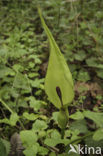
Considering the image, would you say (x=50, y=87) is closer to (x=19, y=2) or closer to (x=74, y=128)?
(x=74, y=128)

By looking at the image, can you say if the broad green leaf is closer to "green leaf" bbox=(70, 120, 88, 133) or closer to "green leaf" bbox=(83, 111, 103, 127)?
"green leaf" bbox=(83, 111, 103, 127)

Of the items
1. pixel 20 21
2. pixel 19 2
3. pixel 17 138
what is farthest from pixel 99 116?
pixel 19 2

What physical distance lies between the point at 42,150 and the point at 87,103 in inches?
19.5

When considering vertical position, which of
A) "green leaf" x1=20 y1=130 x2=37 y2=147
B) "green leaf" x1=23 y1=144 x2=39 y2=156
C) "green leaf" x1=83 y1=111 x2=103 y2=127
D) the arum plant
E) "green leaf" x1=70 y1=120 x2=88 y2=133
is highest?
the arum plant

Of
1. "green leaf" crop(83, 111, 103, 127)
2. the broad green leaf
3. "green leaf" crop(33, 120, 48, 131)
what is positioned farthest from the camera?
"green leaf" crop(33, 120, 48, 131)

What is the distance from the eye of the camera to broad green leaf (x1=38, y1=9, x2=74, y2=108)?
1.42ft

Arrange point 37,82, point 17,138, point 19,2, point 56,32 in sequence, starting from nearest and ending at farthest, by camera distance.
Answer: point 17,138
point 37,82
point 56,32
point 19,2

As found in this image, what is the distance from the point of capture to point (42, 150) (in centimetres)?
72

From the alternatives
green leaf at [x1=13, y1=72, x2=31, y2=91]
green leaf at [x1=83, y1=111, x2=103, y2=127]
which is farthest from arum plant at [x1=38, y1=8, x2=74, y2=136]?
green leaf at [x1=13, y1=72, x2=31, y2=91]

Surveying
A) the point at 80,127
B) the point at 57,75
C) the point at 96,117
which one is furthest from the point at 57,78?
the point at 80,127

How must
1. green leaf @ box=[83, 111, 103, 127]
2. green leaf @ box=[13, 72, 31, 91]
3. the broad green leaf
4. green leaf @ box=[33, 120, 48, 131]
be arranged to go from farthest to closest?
1. green leaf @ box=[13, 72, 31, 91]
2. green leaf @ box=[33, 120, 48, 131]
3. green leaf @ box=[83, 111, 103, 127]
4. the broad green leaf

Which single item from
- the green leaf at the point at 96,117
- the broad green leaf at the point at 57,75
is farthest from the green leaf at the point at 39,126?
the broad green leaf at the point at 57,75

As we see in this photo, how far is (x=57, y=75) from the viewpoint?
0.46 metres

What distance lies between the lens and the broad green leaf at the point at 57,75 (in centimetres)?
43
